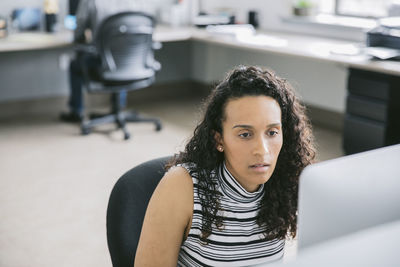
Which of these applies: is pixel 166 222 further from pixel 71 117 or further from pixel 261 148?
pixel 71 117

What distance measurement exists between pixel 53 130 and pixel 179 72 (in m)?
1.60

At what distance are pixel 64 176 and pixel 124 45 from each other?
1.03m

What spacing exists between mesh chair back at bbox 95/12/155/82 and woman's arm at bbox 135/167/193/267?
2.74 meters

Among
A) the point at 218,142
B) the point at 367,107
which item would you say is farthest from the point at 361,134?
the point at 218,142

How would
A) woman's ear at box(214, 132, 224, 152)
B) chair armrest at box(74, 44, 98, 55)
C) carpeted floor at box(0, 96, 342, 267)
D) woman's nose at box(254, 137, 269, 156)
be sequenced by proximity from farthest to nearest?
chair armrest at box(74, 44, 98, 55)
carpeted floor at box(0, 96, 342, 267)
woman's ear at box(214, 132, 224, 152)
woman's nose at box(254, 137, 269, 156)

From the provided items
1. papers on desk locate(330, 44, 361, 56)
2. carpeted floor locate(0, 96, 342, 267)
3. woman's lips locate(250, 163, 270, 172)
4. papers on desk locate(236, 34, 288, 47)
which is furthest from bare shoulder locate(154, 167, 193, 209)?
papers on desk locate(236, 34, 288, 47)

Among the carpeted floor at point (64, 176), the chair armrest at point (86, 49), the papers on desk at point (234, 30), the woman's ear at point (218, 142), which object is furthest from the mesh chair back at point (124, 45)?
the woman's ear at point (218, 142)

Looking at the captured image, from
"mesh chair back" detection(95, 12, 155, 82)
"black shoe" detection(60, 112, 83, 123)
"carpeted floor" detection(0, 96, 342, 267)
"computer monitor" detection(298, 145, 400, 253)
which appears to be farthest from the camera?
"black shoe" detection(60, 112, 83, 123)

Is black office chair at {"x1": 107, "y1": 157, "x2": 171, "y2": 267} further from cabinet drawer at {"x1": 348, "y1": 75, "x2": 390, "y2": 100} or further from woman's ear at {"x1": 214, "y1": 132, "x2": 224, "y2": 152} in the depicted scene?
cabinet drawer at {"x1": 348, "y1": 75, "x2": 390, "y2": 100}

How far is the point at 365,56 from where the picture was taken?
3346 mm

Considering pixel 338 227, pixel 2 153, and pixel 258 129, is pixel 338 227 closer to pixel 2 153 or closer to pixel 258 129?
pixel 258 129

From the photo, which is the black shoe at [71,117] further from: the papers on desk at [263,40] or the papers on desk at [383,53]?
the papers on desk at [383,53]

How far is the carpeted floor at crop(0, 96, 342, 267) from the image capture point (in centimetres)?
247

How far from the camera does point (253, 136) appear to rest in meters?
1.07
